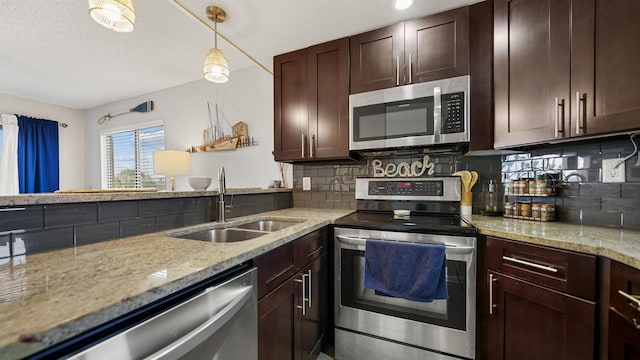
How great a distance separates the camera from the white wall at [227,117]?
2.57 m

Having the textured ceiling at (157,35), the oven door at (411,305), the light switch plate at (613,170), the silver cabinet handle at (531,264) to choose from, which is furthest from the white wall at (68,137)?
the light switch plate at (613,170)

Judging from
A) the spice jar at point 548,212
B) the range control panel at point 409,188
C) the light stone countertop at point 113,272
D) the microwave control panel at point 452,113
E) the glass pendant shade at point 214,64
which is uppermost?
the glass pendant shade at point 214,64

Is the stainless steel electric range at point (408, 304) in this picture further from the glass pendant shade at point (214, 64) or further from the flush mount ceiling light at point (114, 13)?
the flush mount ceiling light at point (114, 13)

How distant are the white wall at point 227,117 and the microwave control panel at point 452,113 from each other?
4.72ft

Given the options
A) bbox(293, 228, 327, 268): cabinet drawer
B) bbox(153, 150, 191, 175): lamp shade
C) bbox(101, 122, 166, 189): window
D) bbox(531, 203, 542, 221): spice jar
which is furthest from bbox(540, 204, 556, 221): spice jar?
bbox(101, 122, 166, 189): window

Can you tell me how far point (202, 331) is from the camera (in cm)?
65

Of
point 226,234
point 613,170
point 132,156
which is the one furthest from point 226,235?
point 132,156

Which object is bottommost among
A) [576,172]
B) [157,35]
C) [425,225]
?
[425,225]

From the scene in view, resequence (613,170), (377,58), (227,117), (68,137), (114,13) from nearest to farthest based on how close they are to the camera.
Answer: (114,13) → (613,170) → (377,58) → (227,117) → (68,137)

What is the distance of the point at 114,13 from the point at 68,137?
4434mm

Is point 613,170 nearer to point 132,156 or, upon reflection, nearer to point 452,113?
point 452,113

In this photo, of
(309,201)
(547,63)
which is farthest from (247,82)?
(547,63)

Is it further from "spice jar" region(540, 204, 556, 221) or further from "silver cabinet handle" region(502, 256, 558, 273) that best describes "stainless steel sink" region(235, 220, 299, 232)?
"spice jar" region(540, 204, 556, 221)

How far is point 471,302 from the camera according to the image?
1257mm
